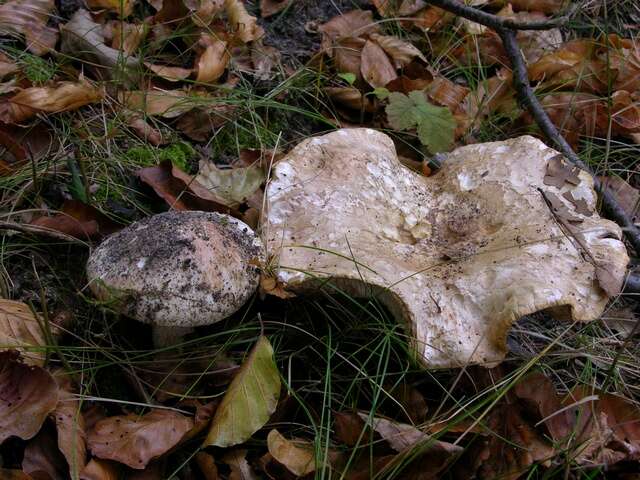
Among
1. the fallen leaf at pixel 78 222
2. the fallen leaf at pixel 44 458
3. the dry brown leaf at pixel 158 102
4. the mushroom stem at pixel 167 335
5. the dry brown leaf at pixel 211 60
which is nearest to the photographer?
the fallen leaf at pixel 44 458

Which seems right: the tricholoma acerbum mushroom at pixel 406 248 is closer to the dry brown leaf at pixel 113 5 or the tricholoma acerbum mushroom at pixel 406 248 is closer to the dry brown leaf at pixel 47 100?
the dry brown leaf at pixel 47 100

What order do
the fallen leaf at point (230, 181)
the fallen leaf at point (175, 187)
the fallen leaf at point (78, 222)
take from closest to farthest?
the fallen leaf at point (78, 222) < the fallen leaf at point (175, 187) < the fallen leaf at point (230, 181)

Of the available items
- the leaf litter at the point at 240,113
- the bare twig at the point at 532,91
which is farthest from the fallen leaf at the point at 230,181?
the bare twig at the point at 532,91

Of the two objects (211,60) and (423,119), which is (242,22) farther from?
(423,119)

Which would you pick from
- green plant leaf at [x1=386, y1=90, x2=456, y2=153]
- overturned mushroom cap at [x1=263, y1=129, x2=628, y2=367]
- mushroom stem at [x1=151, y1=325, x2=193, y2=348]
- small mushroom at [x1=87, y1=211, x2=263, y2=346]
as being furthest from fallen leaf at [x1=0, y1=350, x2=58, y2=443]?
green plant leaf at [x1=386, y1=90, x2=456, y2=153]

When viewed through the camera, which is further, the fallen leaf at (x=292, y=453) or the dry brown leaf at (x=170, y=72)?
the dry brown leaf at (x=170, y=72)

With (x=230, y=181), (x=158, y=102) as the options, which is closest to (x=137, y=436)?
(x=230, y=181)
